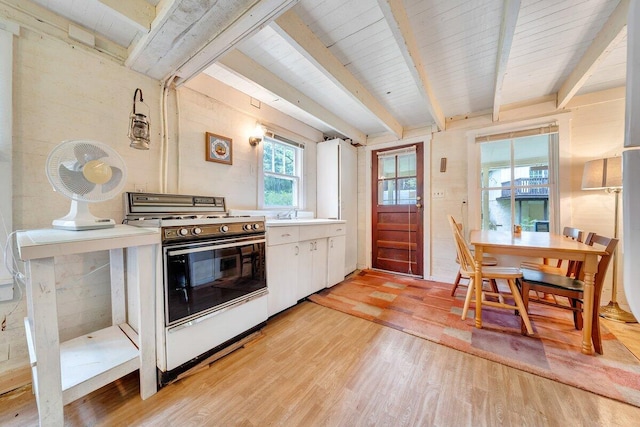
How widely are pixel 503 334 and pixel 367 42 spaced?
256 cm

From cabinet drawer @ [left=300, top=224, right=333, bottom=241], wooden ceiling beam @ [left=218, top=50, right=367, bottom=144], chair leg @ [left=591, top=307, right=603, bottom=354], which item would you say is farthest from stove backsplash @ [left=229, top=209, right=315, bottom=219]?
chair leg @ [left=591, top=307, right=603, bottom=354]

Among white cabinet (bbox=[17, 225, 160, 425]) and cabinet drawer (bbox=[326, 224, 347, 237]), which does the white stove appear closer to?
white cabinet (bbox=[17, 225, 160, 425])

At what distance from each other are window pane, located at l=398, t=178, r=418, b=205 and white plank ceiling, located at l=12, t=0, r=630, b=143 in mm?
1278

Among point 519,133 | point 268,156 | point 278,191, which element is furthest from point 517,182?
point 268,156

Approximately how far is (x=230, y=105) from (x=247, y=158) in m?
0.55

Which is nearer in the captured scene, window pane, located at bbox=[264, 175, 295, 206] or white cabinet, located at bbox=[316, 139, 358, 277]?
window pane, located at bbox=[264, 175, 295, 206]

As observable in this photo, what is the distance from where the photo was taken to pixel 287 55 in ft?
6.18

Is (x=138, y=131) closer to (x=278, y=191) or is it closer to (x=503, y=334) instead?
(x=278, y=191)

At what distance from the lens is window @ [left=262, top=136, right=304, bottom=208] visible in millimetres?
2838

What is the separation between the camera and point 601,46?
1.61m

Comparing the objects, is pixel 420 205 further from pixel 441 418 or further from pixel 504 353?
pixel 441 418

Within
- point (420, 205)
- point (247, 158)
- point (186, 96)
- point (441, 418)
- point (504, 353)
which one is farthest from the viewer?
point (420, 205)

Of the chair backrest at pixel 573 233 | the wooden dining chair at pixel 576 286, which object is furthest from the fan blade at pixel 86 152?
the chair backrest at pixel 573 233

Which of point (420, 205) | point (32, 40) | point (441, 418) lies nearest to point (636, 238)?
point (441, 418)
